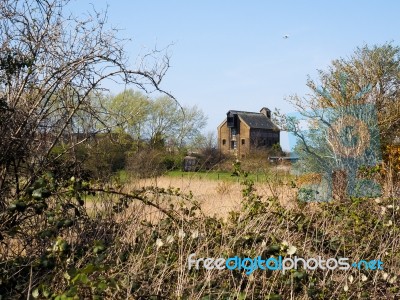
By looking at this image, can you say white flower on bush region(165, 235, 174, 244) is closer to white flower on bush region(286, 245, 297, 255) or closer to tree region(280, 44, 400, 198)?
white flower on bush region(286, 245, 297, 255)

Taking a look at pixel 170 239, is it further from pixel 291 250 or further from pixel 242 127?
pixel 242 127

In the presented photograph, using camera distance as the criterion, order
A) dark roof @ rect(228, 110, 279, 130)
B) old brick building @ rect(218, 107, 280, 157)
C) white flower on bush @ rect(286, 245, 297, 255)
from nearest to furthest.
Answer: white flower on bush @ rect(286, 245, 297, 255) → old brick building @ rect(218, 107, 280, 157) → dark roof @ rect(228, 110, 279, 130)

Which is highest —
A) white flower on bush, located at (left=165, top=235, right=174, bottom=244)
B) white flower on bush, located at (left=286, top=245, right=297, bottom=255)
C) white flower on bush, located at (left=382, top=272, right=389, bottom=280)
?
white flower on bush, located at (left=165, top=235, right=174, bottom=244)

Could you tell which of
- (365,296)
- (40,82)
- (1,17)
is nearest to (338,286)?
(365,296)

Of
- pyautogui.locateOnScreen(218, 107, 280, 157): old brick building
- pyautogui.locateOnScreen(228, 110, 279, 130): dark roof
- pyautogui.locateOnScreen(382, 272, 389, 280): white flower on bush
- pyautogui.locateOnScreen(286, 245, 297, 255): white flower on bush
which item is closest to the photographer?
pyautogui.locateOnScreen(286, 245, 297, 255): white flower on bush

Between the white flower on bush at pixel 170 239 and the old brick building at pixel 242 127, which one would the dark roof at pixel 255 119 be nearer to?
the old brick building at pixel 242 127

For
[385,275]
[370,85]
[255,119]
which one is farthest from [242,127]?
[385,275]

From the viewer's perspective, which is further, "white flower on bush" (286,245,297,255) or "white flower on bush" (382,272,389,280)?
"white flower on bush" (382,272,389,280)

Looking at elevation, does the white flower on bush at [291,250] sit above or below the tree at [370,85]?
below

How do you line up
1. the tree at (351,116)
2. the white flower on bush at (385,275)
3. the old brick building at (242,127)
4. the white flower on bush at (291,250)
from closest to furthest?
1. the white flower on bush at (291,250)
2. the white flower on bush at (385,275)
3. the tree at (351,116)
4. the old brick building at (242,127)

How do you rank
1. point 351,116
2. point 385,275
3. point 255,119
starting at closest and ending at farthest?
point 385,275 → point 351,116 → point 255,119

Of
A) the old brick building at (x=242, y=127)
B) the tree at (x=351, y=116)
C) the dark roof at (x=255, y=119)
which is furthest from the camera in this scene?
the dark roof at (x=255, y=119)

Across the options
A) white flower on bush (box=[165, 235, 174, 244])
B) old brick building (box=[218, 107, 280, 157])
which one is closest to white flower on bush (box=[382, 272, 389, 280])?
white flower on bush (box=[165, 235, 174, 244])

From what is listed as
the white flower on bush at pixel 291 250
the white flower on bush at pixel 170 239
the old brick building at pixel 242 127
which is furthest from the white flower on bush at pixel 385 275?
the old brick building at pixel 242 127
